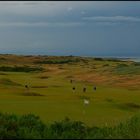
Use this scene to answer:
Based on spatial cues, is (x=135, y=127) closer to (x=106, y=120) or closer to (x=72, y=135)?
(x=72, y=135)

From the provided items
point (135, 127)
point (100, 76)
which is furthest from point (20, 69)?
point (135, 127)

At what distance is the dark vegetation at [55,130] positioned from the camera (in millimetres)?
12962

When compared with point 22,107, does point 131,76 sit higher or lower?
higher

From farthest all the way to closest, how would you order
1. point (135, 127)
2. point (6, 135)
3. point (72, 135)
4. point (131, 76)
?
point (131, 76), point (135, 127), point (72, 135), point (6, 135)

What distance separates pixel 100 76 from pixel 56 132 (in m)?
51.9

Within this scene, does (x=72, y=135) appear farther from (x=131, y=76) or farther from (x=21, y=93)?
(x=131, y=76)

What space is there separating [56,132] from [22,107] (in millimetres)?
9447

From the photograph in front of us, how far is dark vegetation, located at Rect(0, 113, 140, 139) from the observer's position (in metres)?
13.0

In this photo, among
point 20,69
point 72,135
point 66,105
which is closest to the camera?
point 72,135

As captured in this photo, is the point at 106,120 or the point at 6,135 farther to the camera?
the point at 106,120

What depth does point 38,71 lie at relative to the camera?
259 ft

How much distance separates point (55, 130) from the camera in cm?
1460

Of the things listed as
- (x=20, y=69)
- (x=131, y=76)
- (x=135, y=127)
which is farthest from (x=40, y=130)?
(x=20, y=69)

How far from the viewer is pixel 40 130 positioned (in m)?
14.1
